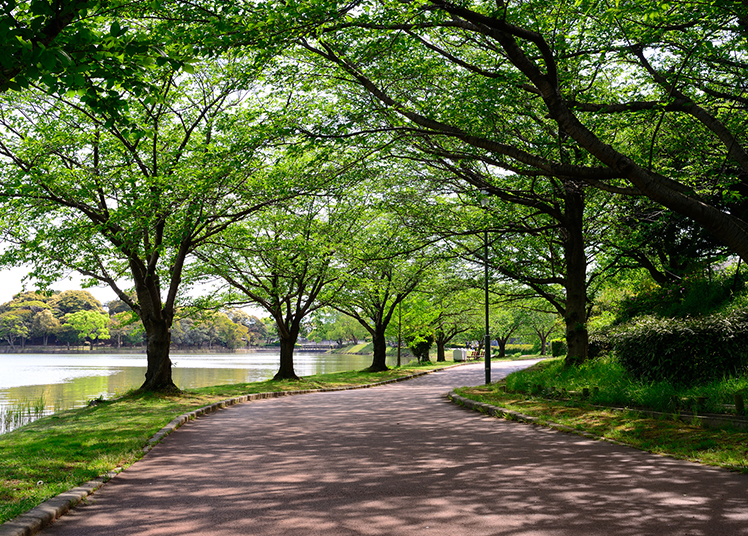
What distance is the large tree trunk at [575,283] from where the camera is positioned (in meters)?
15.9

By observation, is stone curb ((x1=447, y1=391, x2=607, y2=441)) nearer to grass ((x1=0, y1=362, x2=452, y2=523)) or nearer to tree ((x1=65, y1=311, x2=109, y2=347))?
grass ((x1=0, y1=362, x2=452, y2=523))

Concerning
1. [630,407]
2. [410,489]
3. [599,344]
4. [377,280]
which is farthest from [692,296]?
[377,280]

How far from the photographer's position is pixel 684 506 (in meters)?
4.99

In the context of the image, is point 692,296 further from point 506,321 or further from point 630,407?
point 506,321

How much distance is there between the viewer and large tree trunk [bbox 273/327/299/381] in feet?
85.7

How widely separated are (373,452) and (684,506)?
13.6 feet

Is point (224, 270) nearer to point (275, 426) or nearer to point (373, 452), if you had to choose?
point (275, 426)

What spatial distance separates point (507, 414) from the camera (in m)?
11.8

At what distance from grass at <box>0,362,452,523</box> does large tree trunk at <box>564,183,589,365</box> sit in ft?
35.3

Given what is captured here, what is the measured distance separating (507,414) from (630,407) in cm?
246

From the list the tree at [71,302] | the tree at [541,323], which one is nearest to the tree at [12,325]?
the tree at [71,302]

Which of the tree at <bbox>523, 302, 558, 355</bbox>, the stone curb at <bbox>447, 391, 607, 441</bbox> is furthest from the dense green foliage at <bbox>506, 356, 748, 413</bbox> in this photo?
the tree at <bbox>523, 302, 558, 355</bbox>

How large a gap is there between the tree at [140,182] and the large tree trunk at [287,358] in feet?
29.3


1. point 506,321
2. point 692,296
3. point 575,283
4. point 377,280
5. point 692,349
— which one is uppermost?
point 377,280
